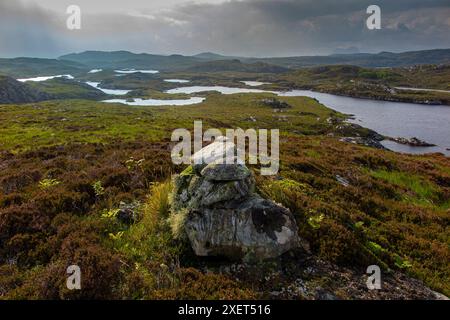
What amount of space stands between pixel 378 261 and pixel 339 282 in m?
1.94

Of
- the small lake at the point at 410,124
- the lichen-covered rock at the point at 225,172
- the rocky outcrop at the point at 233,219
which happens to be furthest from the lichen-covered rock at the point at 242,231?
the small lake at the point at 410,124

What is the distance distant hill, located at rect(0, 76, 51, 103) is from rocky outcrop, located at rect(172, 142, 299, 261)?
162987 mm

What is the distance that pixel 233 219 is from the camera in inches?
353

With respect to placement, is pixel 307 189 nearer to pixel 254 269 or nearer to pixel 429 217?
pixel 429 217

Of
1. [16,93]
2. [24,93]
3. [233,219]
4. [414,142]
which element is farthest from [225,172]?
[24,93]

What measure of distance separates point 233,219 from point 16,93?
175108mm

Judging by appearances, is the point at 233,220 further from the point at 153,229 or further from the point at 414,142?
the point at 414,142

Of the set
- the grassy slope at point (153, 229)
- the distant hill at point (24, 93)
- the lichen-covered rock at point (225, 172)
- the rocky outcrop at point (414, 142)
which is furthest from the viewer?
the distant hill at point (24, 93)

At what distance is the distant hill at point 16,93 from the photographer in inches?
5610

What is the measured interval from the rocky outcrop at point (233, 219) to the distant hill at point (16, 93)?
163m

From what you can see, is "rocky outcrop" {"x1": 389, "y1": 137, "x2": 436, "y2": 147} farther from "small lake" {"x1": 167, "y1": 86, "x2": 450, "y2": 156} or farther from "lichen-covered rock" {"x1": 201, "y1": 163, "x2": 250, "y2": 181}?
"lichen-covered rock" {"x1": 201, "y1": 163, "x2": 250, "y2": 181}

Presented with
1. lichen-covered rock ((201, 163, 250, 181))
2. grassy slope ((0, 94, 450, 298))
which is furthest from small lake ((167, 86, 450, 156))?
lichen-covered rock ((201, 163, 250, 181))

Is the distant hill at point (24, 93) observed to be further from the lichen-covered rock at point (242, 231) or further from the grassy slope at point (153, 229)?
the lichen-covered rock at point (242, 231)
